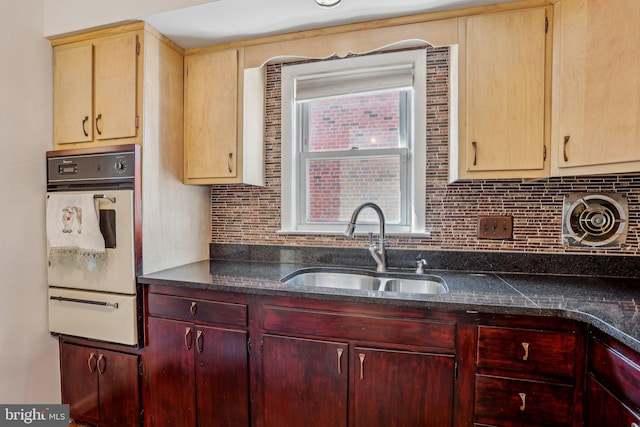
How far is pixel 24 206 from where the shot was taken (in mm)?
1741

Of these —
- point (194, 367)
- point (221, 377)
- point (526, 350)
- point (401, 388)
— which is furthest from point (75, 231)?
point (526, 350)

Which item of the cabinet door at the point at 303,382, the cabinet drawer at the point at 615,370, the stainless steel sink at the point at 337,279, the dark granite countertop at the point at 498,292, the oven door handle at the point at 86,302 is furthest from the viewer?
the stainless steel sink at the point at 337,279

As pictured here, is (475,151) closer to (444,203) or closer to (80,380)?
(444,203)

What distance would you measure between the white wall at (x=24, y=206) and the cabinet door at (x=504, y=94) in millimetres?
2302

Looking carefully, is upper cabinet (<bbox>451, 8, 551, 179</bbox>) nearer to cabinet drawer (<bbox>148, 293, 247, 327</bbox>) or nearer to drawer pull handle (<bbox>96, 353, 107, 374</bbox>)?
cabinet drawer (<bbox>148, 293, 247, 327</bbox>)

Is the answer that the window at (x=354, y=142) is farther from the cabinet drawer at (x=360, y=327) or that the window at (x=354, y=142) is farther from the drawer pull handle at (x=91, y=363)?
the drawer pull handle at (x=91, y=363)

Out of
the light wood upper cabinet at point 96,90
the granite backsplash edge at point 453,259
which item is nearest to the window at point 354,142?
the granite backsplash edge at point 453,259

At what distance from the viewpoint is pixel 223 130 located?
1.91 metres

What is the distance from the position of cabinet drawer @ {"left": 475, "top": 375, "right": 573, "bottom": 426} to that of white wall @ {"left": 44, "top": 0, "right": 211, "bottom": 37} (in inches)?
84.5

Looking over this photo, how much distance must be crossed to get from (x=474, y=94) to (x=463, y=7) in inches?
16.9

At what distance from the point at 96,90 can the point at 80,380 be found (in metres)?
1.65

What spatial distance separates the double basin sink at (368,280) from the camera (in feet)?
5.58

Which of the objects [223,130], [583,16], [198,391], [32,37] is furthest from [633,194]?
[32,37]

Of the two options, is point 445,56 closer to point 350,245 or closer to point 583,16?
point 583,16
